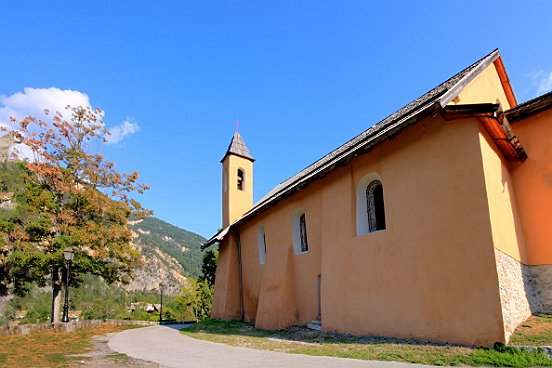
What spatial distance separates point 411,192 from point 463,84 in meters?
3.38

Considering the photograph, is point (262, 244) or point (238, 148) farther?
point (238, 148)

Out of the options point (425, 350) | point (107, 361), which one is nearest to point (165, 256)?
point (107, 361)

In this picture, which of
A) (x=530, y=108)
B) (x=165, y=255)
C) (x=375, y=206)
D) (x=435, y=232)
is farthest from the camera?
(x=165, y=255)

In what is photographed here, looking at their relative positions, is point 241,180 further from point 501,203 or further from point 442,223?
point 501,203

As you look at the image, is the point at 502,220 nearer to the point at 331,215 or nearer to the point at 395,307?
the point at 395,307

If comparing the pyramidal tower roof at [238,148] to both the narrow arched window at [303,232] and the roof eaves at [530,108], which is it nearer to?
the narrow arched window at [303,232]

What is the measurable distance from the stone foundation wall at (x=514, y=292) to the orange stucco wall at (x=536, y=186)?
74 centimetres

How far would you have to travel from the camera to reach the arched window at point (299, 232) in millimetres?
15352

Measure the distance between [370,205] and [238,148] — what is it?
1533 cm

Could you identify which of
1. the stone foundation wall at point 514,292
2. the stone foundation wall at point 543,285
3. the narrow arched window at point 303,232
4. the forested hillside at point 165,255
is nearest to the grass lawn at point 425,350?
the stone foundation wall at point 514,292

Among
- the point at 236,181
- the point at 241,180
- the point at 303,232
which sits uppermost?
the point at 241,180

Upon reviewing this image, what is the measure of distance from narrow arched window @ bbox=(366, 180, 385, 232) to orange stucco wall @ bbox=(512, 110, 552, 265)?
3.80m

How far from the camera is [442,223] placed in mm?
8875

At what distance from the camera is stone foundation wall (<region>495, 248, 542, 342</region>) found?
25.7ft
